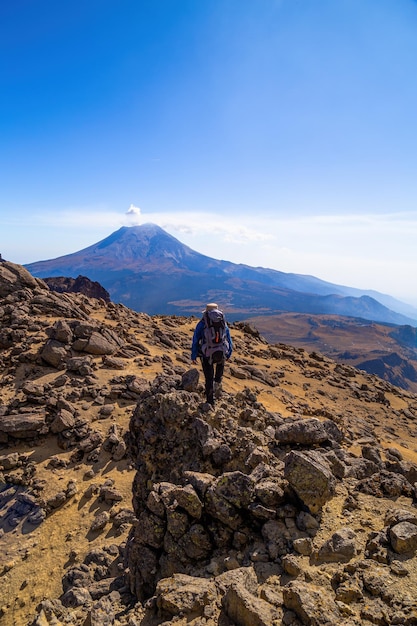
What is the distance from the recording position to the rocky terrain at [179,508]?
439 centimetres

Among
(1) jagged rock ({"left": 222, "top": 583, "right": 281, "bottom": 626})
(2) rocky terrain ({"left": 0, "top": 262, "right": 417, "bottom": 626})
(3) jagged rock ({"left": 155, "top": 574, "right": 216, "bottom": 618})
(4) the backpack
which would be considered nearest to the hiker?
(4) the backpack

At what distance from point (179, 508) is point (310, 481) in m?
2.32

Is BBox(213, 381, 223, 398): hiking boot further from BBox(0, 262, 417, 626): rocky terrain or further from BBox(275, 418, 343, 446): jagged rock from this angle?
BBox(275, 418, 343, 446): jagged rock

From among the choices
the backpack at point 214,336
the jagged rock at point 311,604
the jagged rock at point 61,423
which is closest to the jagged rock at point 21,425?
the jagged rock at point 61,423

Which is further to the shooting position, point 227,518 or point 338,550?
point 227,518

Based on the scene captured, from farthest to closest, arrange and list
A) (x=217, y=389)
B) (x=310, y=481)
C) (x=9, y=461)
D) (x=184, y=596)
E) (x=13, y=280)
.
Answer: (x=13, y=280), (x=9, y=461), (x=217, y=389), (x=310, y=481), (x=184, y=596)

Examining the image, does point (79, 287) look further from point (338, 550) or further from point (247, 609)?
point (247, 609)

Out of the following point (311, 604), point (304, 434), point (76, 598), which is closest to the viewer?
point (311, 604)

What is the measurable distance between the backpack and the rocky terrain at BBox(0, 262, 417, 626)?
34.7 inches

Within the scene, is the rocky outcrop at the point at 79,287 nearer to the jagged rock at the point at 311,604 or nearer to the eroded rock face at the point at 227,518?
the eroded rock face at the point at 227,518

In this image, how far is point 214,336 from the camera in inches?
361

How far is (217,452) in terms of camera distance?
24.2 ft

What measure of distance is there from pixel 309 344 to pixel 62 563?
19354cm

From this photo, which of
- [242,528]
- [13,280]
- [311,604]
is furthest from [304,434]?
[13,280]
